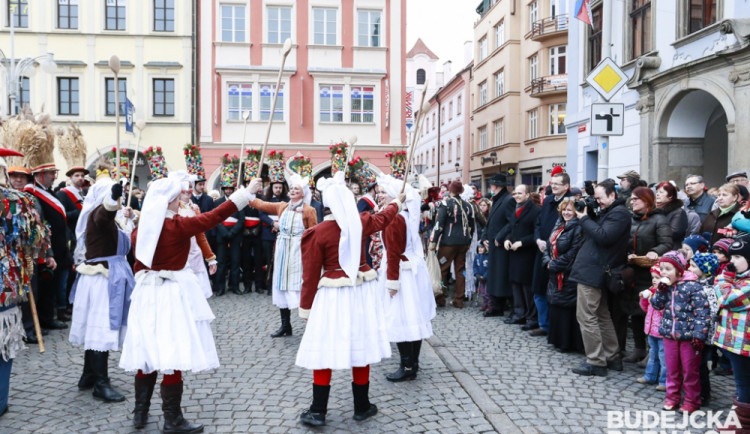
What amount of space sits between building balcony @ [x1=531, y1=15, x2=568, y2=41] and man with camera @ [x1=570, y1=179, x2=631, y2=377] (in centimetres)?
2591

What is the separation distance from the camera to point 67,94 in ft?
83.5

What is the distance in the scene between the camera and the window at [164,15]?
25.5 meters

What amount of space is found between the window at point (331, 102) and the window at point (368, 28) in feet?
7.63

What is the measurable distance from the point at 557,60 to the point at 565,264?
26.7 meters

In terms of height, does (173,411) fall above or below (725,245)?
below

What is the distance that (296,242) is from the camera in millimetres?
7875

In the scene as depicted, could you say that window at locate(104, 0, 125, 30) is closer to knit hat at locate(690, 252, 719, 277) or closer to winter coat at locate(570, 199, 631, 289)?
winter coat at locate(570, 199, 631, 289)

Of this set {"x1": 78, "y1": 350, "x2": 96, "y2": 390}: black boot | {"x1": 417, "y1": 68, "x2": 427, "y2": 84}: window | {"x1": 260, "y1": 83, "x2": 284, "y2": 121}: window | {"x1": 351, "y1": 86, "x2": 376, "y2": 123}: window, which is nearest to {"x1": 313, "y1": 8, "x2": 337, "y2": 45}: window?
{"x1": 351, "y1": 86, "x2": 376, "y2": 123}: window

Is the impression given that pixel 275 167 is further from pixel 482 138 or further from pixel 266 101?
pixel 482 138

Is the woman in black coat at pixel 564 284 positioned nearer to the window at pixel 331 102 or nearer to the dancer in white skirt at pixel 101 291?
the dancer in white skirt at pixel 101 291

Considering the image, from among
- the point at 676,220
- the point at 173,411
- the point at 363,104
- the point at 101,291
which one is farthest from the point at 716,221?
the point at 363,104

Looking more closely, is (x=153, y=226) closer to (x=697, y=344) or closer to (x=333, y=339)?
(x=333, y=339)

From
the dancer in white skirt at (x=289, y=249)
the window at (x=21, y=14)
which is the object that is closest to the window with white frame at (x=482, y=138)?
the window at (x=21, y=14)

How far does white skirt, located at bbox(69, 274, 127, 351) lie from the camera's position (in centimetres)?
508
